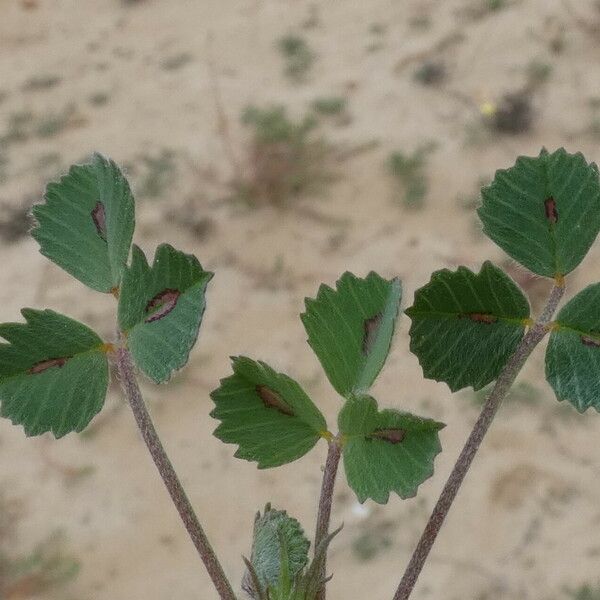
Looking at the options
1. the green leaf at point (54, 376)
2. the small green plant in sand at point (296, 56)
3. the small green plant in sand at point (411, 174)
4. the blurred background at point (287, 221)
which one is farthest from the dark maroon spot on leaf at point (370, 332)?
the small green plant in sand at point (296, 56)

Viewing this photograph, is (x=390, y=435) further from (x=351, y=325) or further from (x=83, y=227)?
(x=83, y=227)

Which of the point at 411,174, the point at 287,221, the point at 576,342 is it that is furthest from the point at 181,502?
the point at 411,174

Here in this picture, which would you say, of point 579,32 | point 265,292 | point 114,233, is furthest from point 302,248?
point 114,233

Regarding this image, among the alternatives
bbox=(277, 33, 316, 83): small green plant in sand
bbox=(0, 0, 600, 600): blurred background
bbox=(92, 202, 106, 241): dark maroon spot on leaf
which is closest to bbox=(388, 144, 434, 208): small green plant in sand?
bbox=(0, 0, 600, 600): blurred background

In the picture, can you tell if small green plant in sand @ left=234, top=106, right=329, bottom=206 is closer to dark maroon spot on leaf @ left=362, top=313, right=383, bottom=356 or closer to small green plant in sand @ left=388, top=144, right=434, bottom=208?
small green plant in sand @ left=388, top=144, right=434, bottom=208

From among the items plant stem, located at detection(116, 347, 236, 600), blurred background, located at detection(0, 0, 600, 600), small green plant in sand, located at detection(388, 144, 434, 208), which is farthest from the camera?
small green plant in sand, located at detection(388, 144, 434, 208)

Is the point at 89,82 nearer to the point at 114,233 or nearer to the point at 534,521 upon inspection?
the point at 534,521

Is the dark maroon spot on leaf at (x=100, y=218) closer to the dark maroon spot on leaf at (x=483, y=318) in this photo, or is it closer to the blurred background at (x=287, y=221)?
the dark maroon spot on leaf at (x=483, y=318)
